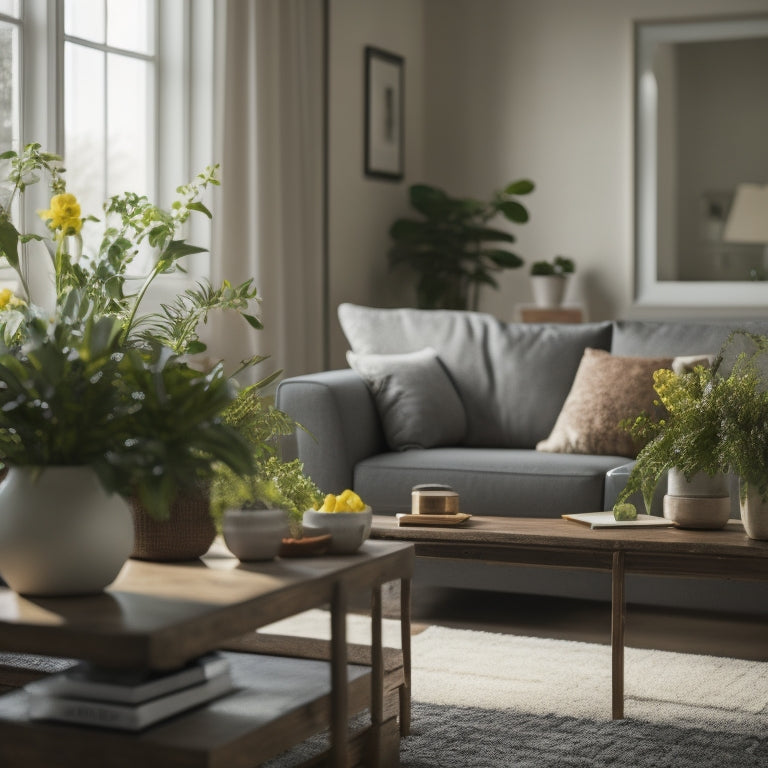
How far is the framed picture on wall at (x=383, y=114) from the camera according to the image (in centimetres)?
625

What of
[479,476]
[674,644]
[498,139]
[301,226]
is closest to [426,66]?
[498,139]

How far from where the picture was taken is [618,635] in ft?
9.36

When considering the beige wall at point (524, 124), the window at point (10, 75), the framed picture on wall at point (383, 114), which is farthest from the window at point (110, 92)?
the framed picture on wall at point (383, 114)

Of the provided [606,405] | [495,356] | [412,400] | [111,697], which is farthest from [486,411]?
[111,697]

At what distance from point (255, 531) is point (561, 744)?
33.3 inches

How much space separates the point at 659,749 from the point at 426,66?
4.94 m

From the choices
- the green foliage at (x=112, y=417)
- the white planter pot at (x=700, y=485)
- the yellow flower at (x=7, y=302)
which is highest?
the yellow flower at (x=7, y=302)

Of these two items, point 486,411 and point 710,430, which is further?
point 486,411

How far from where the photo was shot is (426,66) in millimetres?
6891

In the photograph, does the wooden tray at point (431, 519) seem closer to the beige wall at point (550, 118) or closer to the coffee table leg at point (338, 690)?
the coffee table leg at point (338, 690)

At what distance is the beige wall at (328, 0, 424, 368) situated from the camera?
19.6 ft

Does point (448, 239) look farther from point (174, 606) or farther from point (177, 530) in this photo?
point (174, 606)

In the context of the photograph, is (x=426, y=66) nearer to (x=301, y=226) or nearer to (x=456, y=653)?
(x=301, y=226)

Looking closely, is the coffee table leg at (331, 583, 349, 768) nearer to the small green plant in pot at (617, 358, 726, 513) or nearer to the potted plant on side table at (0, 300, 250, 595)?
the potted plant on side table at (0, 300, 250, 595)
